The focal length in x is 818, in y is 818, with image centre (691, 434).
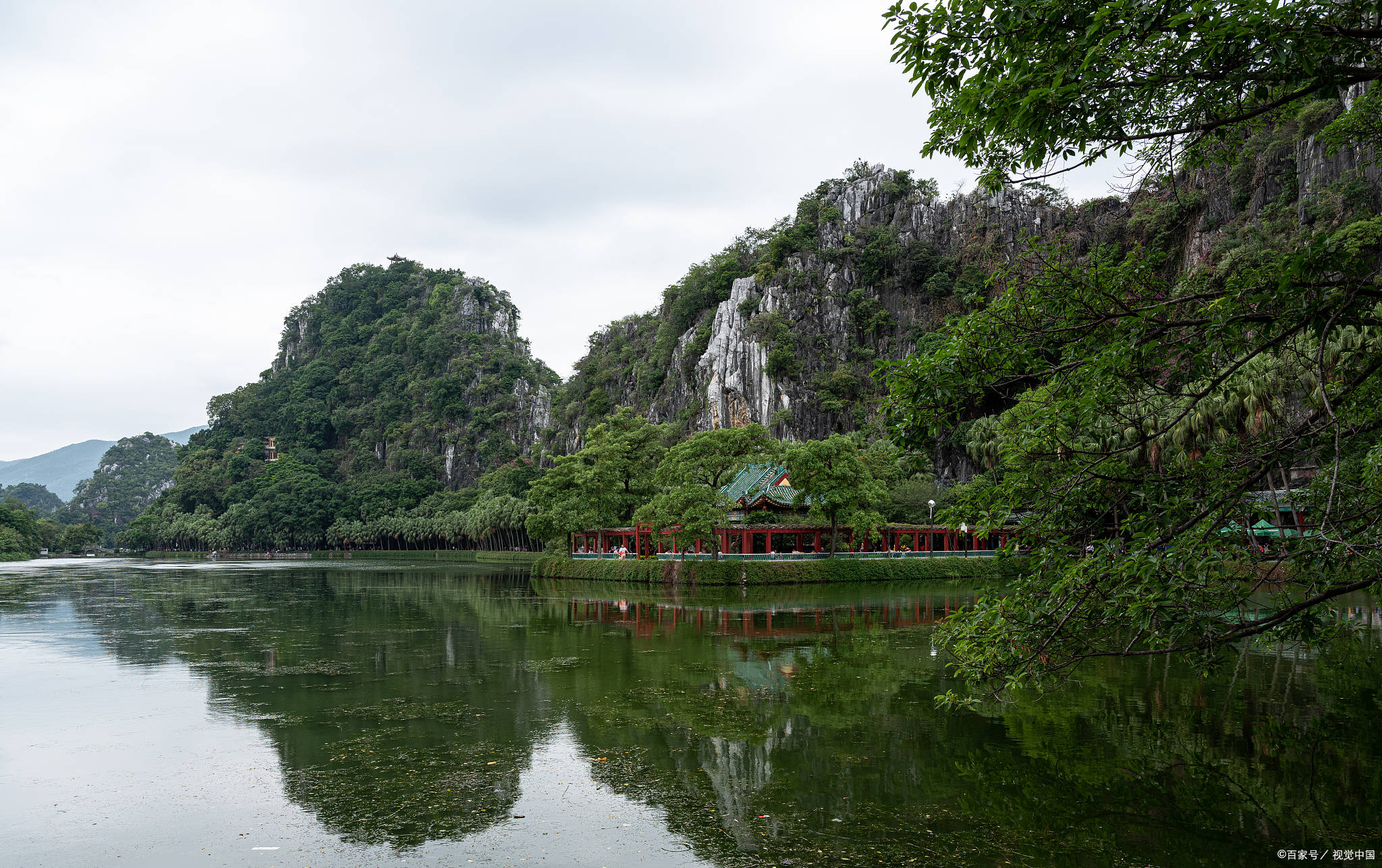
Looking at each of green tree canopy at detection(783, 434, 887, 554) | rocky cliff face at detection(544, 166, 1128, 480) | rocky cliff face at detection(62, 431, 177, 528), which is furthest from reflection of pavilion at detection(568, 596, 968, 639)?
rocky cliff face at detection(62, 431, 177, 528)

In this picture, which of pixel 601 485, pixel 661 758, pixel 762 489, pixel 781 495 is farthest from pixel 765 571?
pixel 661 758

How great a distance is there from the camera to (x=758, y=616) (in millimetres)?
24500

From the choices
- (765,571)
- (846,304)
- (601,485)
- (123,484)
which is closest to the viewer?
(765,571)

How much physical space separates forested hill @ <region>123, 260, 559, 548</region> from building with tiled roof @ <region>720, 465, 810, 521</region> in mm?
39445

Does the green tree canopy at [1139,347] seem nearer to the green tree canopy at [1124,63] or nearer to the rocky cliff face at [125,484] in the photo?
the green tree canopy at [1124,63]

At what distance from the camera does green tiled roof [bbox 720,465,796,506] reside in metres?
42.1

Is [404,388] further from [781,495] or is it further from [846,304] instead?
[781,495]

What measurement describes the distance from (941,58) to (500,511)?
237 feet

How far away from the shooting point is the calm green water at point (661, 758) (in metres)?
6.77

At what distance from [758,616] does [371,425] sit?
126982mm

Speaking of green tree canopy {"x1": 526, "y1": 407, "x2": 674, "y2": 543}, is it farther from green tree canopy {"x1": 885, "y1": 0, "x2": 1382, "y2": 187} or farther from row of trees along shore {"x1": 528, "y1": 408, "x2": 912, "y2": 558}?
green tree canopy {"x1": 885, "y1": 0, "x2": 1382, "y2": 187}

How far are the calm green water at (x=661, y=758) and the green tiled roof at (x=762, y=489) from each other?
77.1ft

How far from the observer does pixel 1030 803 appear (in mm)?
7555

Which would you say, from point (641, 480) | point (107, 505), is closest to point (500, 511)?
point (641, 480)
